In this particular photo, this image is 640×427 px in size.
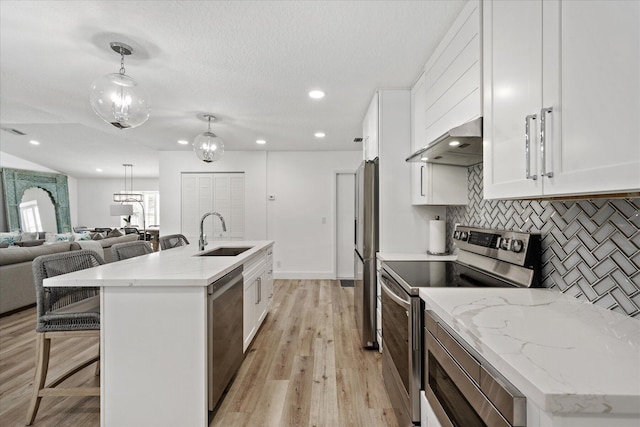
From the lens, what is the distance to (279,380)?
2.28 metres

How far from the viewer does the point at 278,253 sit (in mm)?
5715

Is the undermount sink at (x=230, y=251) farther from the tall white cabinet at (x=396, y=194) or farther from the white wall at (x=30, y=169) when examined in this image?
the white wall at (x=30, y=169)

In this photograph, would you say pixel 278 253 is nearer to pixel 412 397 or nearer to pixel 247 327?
pixel 247 327

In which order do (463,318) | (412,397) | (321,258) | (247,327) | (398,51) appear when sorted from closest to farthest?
(463,318)
(412,397)
(398,51)
(247,327)
(321,258)

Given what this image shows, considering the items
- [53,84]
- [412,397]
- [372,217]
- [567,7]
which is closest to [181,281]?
[412,397]

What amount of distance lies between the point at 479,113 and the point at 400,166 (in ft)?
4.21

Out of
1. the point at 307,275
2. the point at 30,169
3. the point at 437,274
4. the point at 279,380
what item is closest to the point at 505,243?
the point at 437,274

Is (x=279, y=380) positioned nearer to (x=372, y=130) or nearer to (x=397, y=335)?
(x=397, y=335)

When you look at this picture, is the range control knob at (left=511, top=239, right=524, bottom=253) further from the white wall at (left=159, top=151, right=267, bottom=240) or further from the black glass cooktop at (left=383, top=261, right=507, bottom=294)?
the white wall at (left=159, top=151, right=267, bottom=240)

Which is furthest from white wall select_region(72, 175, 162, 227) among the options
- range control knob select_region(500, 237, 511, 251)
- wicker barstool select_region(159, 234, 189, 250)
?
range control knob select_region(500, 237, 511, 251)

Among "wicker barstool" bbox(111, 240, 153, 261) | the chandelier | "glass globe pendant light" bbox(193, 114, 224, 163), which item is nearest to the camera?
"wicker barstool" bbox(111, 240, 153, 261)

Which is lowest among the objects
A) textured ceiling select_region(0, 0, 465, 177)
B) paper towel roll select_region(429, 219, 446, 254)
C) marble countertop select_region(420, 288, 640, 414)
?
marble countertop select_region(420, 288, 640, 414)

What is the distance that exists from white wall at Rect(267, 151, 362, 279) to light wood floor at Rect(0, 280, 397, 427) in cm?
212

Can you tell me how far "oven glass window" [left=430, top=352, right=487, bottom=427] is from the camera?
3.03ft
